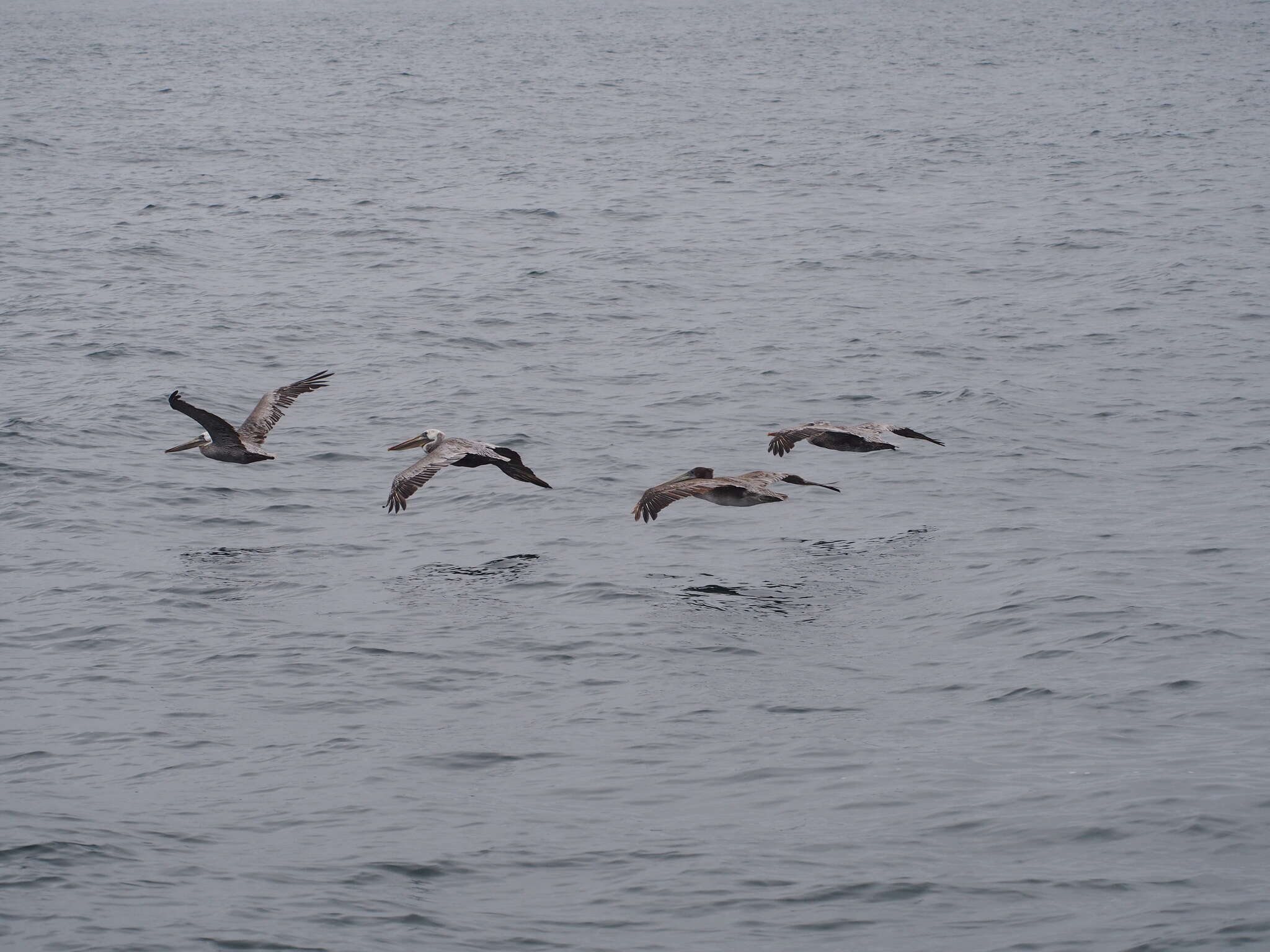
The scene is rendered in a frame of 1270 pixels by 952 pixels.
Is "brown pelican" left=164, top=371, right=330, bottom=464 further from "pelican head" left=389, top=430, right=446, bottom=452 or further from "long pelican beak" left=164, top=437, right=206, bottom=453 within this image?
"pelican head" left=389, top=430, right=446, bottom=452

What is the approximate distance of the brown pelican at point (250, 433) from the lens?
1956cm

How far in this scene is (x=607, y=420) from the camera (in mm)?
23047

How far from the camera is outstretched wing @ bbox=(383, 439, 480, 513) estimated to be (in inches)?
670

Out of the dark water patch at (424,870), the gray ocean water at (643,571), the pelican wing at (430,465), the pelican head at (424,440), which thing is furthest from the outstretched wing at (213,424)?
the dark water patch at (424,870)

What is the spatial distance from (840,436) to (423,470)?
5.27m

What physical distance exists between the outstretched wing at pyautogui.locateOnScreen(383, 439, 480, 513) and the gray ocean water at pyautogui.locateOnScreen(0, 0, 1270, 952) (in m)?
0.83

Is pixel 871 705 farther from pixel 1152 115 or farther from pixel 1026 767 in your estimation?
pixel 1152 115

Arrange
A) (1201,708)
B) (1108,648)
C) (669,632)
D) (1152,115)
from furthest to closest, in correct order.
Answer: (1152,115) → (669,632) → (1108,648) → (1201,708)

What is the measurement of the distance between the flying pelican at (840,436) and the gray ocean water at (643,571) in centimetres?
61

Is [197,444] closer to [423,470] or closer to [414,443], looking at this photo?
[414,443]

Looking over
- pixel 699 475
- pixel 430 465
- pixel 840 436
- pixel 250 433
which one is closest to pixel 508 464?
pixel 430 465

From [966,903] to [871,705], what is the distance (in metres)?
3.49

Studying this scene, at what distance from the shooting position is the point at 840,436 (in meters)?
19.6

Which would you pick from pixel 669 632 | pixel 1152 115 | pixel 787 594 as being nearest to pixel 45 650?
pixel 669 632
